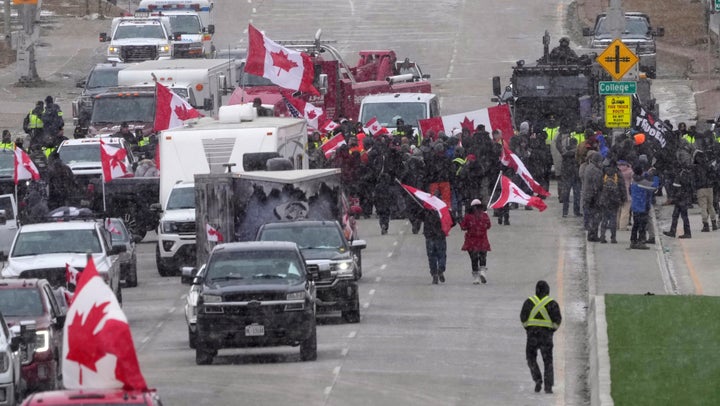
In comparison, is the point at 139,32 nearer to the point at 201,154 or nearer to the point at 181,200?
the point at 201,154

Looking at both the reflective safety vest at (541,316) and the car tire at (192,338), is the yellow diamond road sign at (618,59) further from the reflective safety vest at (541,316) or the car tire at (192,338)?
the reflective safety vest at (541,316)

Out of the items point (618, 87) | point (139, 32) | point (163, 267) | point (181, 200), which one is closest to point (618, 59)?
point (618, 87)

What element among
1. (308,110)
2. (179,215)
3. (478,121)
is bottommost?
(308,110)

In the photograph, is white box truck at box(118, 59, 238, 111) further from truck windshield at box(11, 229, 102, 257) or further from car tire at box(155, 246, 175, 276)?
truck windshield at box(11, 229, 102, 257)

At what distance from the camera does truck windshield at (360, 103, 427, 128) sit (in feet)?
150

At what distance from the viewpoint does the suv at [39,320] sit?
66.9ft

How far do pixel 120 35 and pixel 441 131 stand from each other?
20.6m

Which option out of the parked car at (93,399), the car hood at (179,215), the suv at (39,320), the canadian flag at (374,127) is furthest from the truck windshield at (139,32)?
the parked car at (93,399)

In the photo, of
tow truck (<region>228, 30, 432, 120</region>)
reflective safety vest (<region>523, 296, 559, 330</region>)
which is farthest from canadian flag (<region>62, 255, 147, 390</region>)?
tow truck (<region>228, 30, 432, 120</region>)

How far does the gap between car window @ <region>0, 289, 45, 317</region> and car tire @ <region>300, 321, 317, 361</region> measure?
339 cm

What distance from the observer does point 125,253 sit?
101 feet

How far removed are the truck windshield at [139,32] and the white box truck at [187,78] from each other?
26.8 ft

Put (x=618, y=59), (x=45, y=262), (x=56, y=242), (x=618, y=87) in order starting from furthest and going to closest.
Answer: (x=618, y=59) → (x=618, y=87) → (x=56, y=242) → (x=45, y=262)

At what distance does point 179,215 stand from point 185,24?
29.4 metres
